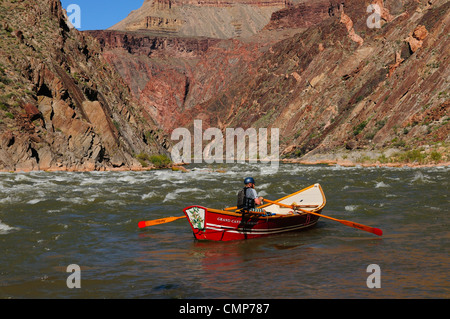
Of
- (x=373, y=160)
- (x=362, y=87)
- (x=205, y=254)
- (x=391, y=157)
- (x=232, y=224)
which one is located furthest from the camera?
(x=362, y=87)

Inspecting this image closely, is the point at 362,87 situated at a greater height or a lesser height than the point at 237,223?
greater

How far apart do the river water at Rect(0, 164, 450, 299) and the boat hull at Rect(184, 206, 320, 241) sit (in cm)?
28

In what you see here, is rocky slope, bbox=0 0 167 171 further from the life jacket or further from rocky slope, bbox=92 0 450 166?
rocky slope, bbox=92 0 450 166

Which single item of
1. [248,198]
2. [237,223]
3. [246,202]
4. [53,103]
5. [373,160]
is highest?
[53,103]

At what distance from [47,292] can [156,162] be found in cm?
5191

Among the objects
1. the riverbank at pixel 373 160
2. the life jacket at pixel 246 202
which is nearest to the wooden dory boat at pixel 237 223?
the life jacket at pixel 246 202

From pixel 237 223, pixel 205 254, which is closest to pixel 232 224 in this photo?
pixel 237 223

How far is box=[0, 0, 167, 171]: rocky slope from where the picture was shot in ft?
128

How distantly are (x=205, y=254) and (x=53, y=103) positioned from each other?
120ft

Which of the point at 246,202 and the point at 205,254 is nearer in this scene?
the point at 205,254

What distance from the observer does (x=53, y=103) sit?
44781 mm

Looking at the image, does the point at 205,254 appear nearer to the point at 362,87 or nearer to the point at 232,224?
the point at 232,224

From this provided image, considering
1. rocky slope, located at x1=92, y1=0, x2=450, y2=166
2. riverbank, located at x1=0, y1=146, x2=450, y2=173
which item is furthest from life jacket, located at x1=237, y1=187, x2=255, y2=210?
rocky slope, located at x1=92, y1=0, x2=450, y2=166

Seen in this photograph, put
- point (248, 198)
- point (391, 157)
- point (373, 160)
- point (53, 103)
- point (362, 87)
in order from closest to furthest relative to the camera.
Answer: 1. point (248, 198)
2. point (53, 103)
3. point (391, 157)
4. point (373, 160)
5. point (362, 87)
